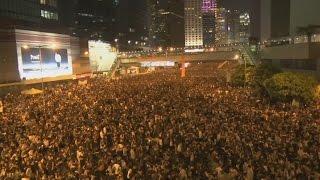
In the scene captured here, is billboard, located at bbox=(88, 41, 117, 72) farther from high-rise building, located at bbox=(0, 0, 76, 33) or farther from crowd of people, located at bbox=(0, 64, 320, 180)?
crowd of people, located at bbox=(0, 64, 320, 180)

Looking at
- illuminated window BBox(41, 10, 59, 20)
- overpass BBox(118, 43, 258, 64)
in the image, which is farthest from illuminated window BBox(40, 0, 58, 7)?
overpass BBox(118, 43, 258, 64)

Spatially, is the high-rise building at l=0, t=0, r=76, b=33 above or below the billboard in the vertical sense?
above

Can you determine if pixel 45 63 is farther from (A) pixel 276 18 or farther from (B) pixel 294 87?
(A) pixel 276 18

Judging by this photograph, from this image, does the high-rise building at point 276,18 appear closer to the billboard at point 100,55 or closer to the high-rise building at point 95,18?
the billboard at point 100,55

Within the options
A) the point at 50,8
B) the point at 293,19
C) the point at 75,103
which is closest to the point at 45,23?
the point at 50,8

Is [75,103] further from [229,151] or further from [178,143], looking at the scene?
[229,151]

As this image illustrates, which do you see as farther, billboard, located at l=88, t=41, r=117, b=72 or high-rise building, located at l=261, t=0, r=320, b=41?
billboard, located at l=88, t=41, r=117, b=72

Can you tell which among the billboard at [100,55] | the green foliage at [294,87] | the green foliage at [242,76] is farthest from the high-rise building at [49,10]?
the green foliage at [294,87]
